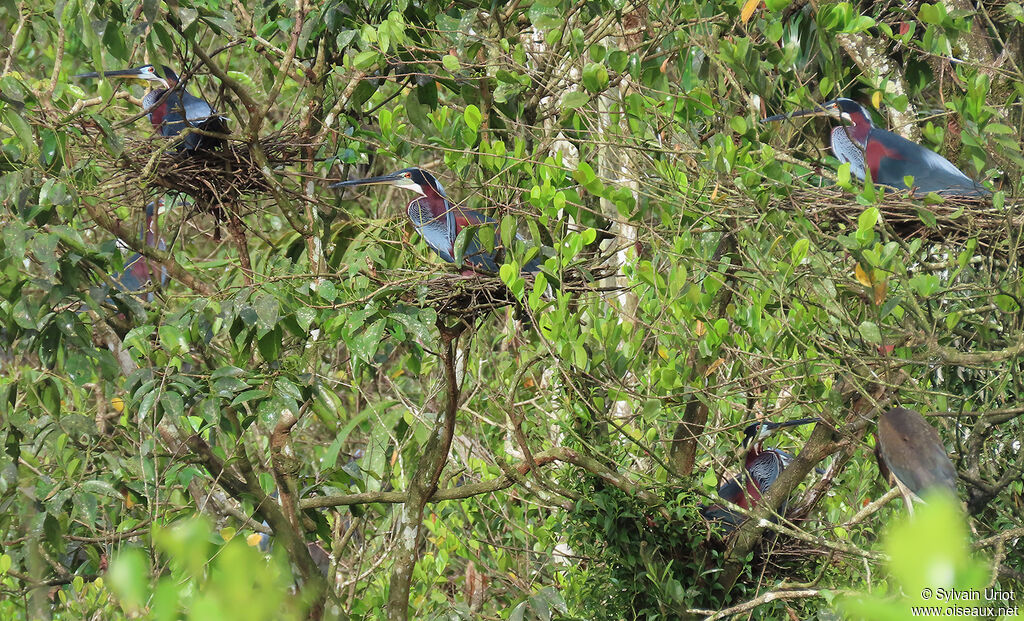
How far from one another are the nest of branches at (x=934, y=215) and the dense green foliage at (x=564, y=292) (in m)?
0.01

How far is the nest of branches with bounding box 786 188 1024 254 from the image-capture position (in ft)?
7.86

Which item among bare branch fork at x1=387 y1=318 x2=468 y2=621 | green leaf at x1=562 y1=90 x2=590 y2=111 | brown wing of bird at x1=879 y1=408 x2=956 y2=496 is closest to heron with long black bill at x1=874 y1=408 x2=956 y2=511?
brown wing of bird at x1=879 y1=408 x2=956 y2=496

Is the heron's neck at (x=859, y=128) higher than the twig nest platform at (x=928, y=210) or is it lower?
lower

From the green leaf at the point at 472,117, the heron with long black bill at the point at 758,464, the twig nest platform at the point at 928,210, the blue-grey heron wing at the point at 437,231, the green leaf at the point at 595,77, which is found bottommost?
the heron with long black bill at the point at 758,464

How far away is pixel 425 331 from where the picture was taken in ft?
8.83

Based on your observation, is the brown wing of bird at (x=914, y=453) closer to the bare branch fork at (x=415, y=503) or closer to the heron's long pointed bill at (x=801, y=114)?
the heron's long pointed bill at (x=801, y=114)

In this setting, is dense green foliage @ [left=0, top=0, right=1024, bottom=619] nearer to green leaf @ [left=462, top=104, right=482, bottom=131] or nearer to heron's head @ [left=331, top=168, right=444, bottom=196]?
green leaf @ [left=462, top=104, right=482, bottom=131]

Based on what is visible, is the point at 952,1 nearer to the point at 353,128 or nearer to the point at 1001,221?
the point at 1001,221

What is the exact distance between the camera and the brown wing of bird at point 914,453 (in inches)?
94.6

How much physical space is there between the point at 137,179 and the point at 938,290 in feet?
7.63

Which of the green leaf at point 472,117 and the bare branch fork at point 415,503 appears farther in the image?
the bare branch fork at point 415,503

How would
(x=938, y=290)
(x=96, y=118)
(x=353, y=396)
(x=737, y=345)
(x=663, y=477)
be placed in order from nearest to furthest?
(x=938, y=290) < (x=96, y=118) < (x=737, y=345) < (x=663, y=477) < (x=353, y=396)

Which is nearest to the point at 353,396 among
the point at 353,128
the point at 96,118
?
the point at 353,128

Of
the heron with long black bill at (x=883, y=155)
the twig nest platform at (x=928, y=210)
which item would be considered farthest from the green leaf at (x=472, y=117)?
the heron with long black bill at (x=883, y=155)
